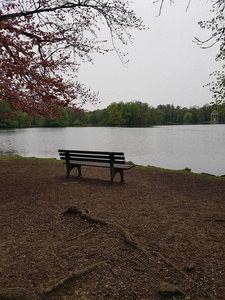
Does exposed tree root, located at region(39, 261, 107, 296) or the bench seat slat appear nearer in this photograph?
exposed tree root, located at region(39, 261, 107, 296)

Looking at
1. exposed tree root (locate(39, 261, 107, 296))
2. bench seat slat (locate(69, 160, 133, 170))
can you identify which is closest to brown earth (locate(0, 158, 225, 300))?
exposed tree root (locate(39, 261, 107, 296))

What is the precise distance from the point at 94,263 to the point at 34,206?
3.07 m

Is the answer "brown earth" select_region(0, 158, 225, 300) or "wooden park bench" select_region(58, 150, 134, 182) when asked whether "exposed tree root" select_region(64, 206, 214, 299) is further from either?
"wooden park bench" select_region(58, 150, 134, 182)

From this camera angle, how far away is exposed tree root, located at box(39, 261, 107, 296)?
2598 mm

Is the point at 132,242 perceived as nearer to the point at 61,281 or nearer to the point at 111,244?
the point at 111,244

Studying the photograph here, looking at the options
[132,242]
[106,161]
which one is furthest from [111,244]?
[106,161]

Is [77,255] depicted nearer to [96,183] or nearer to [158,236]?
[158,236]

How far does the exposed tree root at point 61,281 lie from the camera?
2.60 metres

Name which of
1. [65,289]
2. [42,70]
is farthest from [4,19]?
[65,289]

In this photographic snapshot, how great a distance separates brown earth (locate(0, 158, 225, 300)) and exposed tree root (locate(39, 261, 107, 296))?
0.04 ft

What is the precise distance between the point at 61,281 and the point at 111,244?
1.17 m

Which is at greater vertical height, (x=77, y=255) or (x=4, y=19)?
(x=4, y=19)

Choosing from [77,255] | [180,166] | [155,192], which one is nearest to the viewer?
[77,255]

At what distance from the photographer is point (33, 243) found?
152 inches
